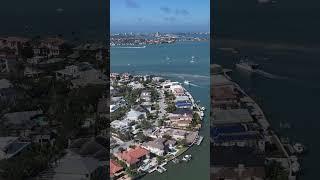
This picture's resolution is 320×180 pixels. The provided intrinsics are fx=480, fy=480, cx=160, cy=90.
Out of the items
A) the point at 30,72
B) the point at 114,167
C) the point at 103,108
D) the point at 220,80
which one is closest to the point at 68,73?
the point at 30,72

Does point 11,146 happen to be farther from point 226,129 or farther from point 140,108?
point 140,108

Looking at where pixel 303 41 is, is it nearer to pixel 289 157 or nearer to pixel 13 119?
pixel 289 157

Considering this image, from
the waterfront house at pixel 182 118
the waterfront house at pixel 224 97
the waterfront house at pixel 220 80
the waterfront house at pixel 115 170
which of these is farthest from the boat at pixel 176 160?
the waterfront house at pixel 220 80

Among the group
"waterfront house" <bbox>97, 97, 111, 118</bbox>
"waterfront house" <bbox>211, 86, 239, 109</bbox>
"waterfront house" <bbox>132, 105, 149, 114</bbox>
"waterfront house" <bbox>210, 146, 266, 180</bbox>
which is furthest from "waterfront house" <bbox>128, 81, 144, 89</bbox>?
"waterfront house" <bbox>210, 146, 266, 180</bbox>

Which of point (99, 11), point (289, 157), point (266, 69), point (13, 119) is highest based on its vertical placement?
point (99, 11)

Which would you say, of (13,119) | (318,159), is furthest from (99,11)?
(318,159)

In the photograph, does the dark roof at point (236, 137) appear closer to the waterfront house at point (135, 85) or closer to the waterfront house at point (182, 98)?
the waterfront house at point (182, 98)
